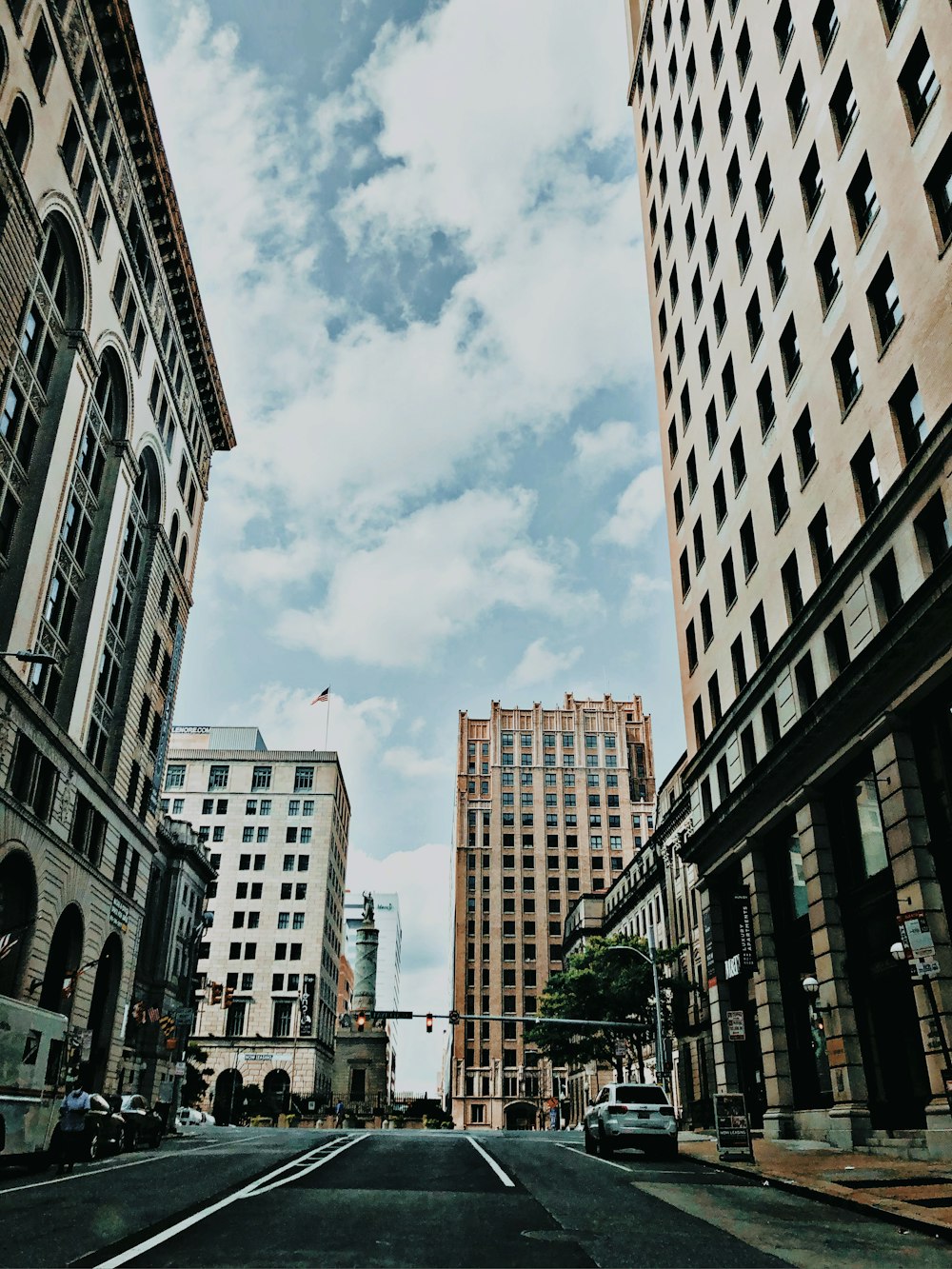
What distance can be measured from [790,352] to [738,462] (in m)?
6.11

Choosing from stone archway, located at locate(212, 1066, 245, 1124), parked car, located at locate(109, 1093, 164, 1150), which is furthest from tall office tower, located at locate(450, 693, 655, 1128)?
parked car, located at locate(109, 1093, 164, 1150)

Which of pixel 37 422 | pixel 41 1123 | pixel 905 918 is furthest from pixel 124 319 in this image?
pixel 905 918

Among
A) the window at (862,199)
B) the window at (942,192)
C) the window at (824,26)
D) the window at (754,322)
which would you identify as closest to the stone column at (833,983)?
the window at (942,192)

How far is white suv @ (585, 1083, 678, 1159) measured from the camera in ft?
87.1

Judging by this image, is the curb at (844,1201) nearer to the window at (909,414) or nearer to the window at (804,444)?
the window at (909,414)

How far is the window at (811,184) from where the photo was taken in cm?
3294

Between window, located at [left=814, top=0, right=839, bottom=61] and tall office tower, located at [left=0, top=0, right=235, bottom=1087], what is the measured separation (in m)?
27.1

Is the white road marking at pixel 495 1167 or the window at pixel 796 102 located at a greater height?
the window at pixel 796 102

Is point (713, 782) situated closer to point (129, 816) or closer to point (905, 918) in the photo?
point (905, 918)

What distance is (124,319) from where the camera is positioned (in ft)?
167

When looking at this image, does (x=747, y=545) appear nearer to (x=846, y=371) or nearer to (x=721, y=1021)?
(x=846, y=371)

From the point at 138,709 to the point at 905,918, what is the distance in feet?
139

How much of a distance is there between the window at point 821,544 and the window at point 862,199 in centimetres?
799

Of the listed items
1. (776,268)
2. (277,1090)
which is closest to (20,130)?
(776,268)
